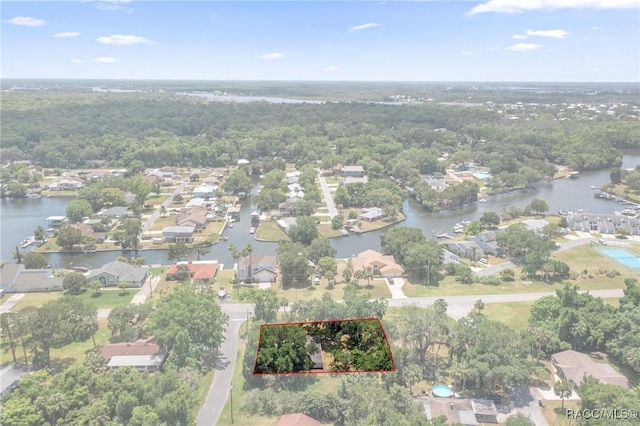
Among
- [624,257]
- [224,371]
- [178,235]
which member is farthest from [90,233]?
[624,257]

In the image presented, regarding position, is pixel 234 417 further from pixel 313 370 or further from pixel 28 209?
Answer: pixel 28 209

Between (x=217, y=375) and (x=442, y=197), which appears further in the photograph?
(x=442, y=197)

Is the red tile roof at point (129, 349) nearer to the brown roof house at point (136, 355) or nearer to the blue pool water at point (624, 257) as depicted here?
the brown roof house at point (136, 355)

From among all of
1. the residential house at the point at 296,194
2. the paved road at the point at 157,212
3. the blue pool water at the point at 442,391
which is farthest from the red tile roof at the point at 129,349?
the residential house at the point at 296,194

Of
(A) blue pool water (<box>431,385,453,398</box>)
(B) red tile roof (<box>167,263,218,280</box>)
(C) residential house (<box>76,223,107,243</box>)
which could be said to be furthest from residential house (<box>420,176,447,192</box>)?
(A) blue pool water (<box>431,385,453,398</box>)

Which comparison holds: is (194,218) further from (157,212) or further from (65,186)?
(65,186)

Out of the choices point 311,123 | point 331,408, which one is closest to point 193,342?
point 331,408
